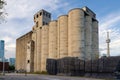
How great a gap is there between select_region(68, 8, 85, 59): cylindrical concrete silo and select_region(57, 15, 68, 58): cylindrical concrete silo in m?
2.89

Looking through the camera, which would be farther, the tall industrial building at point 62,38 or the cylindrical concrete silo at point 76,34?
the tall industrial building at point 62,38

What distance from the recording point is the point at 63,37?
101750mm

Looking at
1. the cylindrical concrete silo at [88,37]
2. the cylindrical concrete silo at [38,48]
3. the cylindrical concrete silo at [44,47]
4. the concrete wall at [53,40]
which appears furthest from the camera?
the cylindrical concrete silo at [38,48]

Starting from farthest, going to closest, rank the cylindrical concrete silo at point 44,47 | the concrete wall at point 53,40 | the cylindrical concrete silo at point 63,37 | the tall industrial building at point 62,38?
the cylindrical concrete silo at point 44,47
the concrete wall at point 53,40
the cylindrical concrete silo at point 63,37
the tall industrial building at point 62,38

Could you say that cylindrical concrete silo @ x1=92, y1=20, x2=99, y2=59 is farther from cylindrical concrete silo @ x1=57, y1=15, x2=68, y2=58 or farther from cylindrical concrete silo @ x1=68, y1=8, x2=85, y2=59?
cylindrical concrete silo @ x1=57, y1=15, x2=68, y2=58

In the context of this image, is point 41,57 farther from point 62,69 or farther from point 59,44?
point 62,69

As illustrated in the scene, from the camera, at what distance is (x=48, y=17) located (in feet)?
446

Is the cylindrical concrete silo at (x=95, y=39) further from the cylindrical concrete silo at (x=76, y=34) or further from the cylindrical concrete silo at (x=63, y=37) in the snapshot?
the cylindrical concrete silo at (x=63, y=37)

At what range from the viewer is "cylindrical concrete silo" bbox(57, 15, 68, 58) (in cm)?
10075

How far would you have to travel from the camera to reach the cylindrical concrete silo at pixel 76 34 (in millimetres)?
93812

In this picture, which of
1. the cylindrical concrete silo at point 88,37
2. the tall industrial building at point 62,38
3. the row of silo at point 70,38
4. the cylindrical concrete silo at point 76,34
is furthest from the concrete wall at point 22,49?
the cylindrical concrete silo at point 88,37

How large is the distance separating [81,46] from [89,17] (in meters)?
15.9

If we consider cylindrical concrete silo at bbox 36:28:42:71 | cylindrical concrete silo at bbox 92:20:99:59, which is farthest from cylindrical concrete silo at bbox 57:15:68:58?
cylindrical concrete silo at bbox 36:28:42:71

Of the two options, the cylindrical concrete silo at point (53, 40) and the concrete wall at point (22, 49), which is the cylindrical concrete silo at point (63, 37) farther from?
the concrete wall at point (22, 49)
